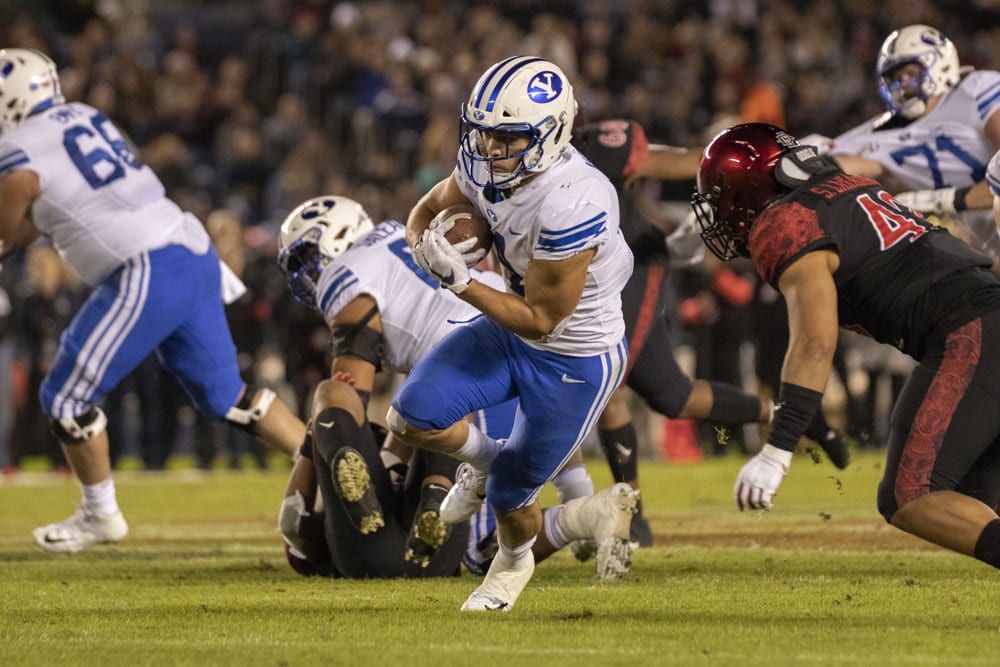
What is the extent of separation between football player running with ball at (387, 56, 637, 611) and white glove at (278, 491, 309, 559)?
1.08 m

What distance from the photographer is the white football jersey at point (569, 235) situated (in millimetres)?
4609

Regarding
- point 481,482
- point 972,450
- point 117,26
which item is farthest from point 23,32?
point 972,450

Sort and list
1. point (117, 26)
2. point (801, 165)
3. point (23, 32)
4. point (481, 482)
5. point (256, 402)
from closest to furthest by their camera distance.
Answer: point (801, 165)
point (481, 482)
point (256, 402)
point (23, 32)
point (117, 26)

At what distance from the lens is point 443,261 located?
451 cm

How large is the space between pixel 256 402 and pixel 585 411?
278cm

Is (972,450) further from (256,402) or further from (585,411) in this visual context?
(256,402)

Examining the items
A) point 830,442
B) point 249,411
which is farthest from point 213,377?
point 830,442

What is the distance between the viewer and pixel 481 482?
503 centimetres

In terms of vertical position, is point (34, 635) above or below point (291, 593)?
above

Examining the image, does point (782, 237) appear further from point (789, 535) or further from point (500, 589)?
point (789, 535)

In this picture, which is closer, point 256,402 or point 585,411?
point 585,411

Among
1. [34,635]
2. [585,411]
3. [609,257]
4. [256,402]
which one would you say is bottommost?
[256,402]

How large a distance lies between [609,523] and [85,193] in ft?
10.2

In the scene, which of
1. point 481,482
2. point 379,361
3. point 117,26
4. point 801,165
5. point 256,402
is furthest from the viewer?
point 117,26
